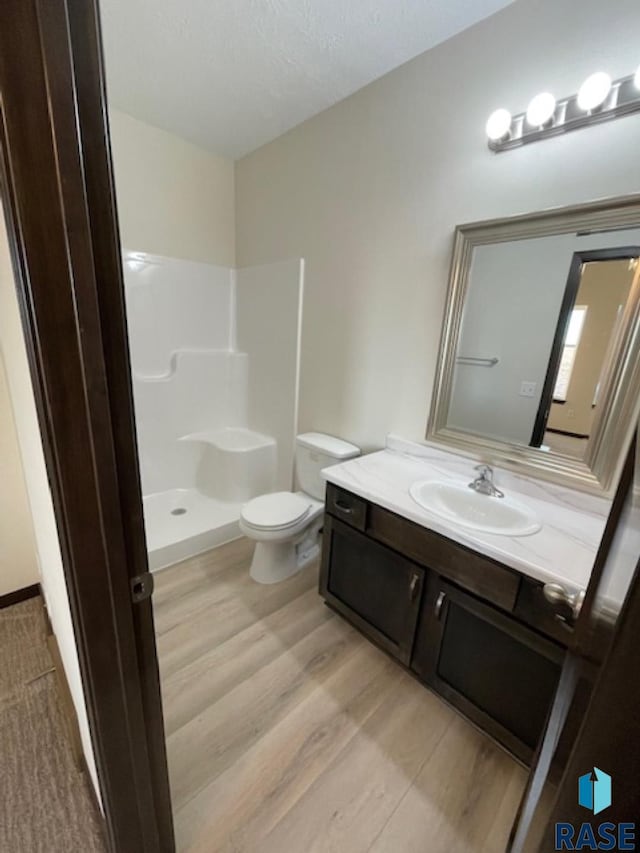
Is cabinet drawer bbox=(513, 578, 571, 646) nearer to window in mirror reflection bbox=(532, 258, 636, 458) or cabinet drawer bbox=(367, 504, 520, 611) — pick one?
cabinet drawer bbox=(367, 504, 520, 611)

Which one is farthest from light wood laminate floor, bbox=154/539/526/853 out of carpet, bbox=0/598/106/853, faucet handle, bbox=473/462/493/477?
faucet handle, bbox=473/462/493/477

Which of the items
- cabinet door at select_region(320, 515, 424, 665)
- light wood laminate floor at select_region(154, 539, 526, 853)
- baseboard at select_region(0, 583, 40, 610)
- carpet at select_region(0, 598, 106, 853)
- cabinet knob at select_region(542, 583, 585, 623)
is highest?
cabinet knob at select_region(542, 583, 585, 623)

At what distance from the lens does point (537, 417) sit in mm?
1436

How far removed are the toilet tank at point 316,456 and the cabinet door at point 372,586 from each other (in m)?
0.47

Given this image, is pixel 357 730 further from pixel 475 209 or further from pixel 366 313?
pixel 475 209

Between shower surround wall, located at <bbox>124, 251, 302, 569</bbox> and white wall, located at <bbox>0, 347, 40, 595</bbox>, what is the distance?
0.61m

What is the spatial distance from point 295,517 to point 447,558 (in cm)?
92

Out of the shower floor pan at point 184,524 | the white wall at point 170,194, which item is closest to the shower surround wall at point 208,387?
the shower floor pan at point 184,524

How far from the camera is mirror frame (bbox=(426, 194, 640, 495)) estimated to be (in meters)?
1.19

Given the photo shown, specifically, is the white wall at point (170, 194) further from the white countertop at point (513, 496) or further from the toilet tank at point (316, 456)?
the white countertop at point (513, 496)

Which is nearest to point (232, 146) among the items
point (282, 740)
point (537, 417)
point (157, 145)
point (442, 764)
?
point (157, 145)

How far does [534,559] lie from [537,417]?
2.03ft

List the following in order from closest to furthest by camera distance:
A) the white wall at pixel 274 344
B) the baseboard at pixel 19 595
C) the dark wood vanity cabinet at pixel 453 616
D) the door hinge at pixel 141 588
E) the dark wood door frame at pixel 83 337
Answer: the dark wood door frame at pixel 83 337 < the door hinge at pixel 141 588 < the dark wood vanity cabinet at pixel 453 616 < the baseboard at pixel 19 595 < the white wall at pixel 274 344

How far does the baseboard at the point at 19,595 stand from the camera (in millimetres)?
1717
